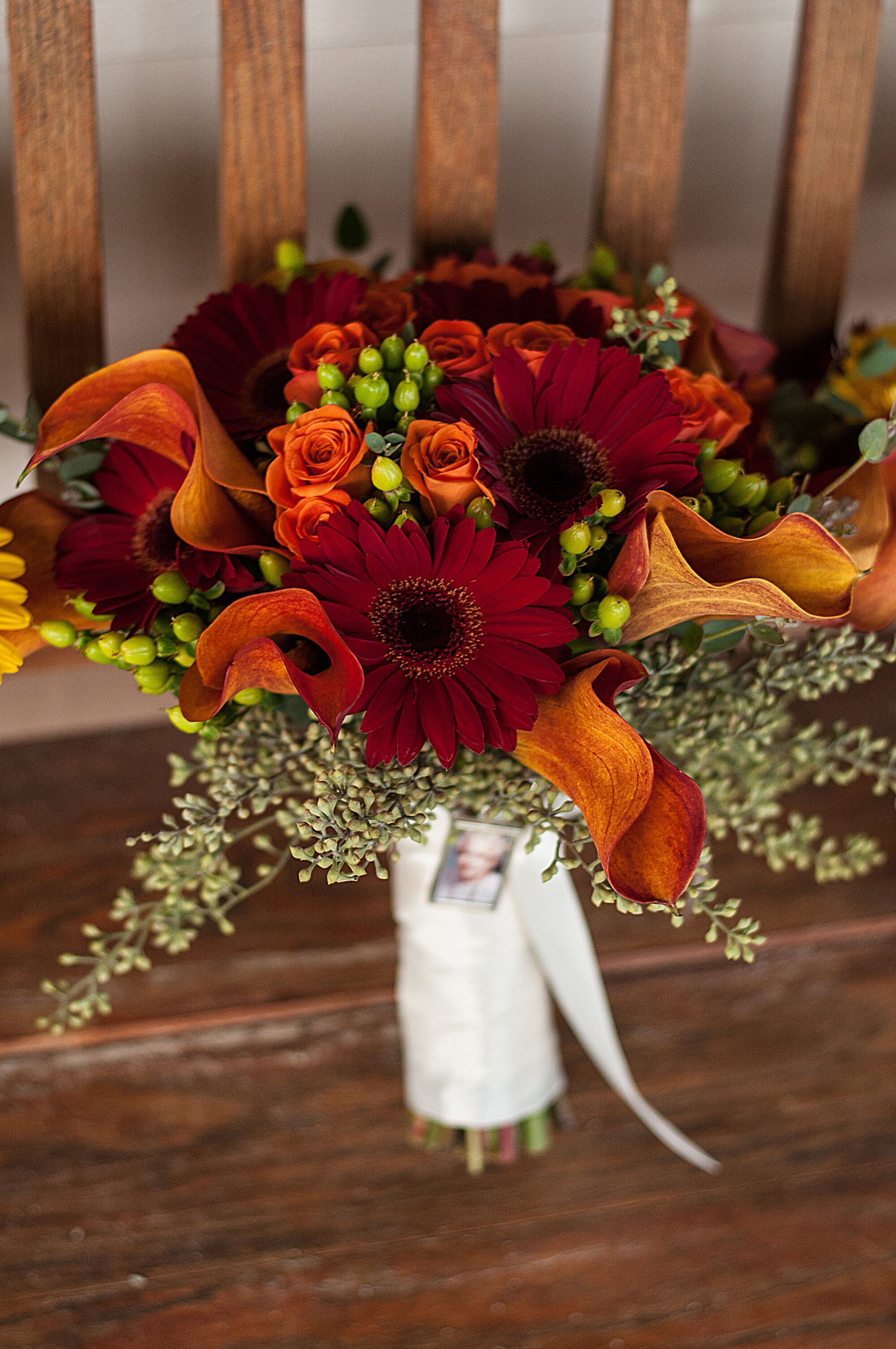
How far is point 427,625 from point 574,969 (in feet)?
1.00

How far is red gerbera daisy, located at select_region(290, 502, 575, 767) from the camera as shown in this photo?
45cm

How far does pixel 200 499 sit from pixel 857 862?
17.5 inches

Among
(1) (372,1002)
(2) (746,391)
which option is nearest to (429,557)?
(2) (746,391)

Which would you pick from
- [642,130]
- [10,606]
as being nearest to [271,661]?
[10,606]

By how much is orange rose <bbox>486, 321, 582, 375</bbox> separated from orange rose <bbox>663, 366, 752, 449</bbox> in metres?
0.05

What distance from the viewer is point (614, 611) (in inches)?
18.3

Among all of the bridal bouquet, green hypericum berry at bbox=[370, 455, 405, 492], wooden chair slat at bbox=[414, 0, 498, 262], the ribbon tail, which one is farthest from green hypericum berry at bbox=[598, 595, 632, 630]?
wooden chair slat at bbox=[414, 0, 498, 262]

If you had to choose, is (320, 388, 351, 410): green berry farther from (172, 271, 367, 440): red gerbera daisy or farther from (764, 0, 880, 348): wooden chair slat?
(764, 0, 880, 348): wooden chair slat

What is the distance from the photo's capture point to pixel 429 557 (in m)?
0.46

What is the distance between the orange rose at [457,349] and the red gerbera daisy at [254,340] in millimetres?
55

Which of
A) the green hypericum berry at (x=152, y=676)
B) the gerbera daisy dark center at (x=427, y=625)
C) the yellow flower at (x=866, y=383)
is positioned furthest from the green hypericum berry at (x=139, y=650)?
the yellow flower at (x=866, y=383)

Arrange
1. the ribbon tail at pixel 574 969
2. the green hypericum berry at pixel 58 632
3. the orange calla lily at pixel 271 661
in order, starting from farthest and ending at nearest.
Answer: the ribbon tail at pixel 574 969
the green hypericum berry at pixel 58 632
the orange calla lily at pixel 271 661

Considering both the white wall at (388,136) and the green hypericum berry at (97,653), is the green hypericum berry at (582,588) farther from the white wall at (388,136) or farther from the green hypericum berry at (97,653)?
the white wall at (388,136)

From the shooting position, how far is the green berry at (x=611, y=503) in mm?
458
